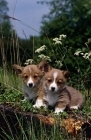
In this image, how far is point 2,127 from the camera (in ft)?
19.2

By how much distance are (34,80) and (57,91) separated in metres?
0.38

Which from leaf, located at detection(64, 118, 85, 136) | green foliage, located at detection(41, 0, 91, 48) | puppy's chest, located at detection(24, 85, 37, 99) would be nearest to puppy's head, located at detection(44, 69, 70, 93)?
puppy's chest, located at detection(24, 85, 37, 99)

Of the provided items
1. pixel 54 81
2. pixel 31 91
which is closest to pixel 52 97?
pixel 54 81

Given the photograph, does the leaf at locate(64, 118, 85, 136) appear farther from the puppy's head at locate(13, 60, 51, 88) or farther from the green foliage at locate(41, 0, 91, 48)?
the green foliage at locate(41, 0, 91, 48)

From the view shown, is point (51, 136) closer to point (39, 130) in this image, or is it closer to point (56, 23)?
point (39, 130)

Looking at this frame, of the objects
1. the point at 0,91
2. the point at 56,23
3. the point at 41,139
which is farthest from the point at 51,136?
the point at 56,23

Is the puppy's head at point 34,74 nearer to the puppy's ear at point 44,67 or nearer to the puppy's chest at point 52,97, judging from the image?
the puppy's ear at point 44,67

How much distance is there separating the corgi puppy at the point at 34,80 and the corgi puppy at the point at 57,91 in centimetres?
16

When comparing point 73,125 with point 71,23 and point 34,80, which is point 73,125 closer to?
point 34,80

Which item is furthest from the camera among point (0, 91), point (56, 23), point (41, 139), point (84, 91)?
point (56, 23)

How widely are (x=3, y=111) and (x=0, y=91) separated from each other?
1621 millimetres

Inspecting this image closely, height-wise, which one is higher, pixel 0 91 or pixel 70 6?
pixel 70 6

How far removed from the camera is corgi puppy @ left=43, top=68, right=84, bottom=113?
20.3ft

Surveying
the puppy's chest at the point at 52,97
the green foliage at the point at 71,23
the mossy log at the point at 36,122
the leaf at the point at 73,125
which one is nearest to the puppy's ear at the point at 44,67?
the puppy's chest at the point at 52,97
